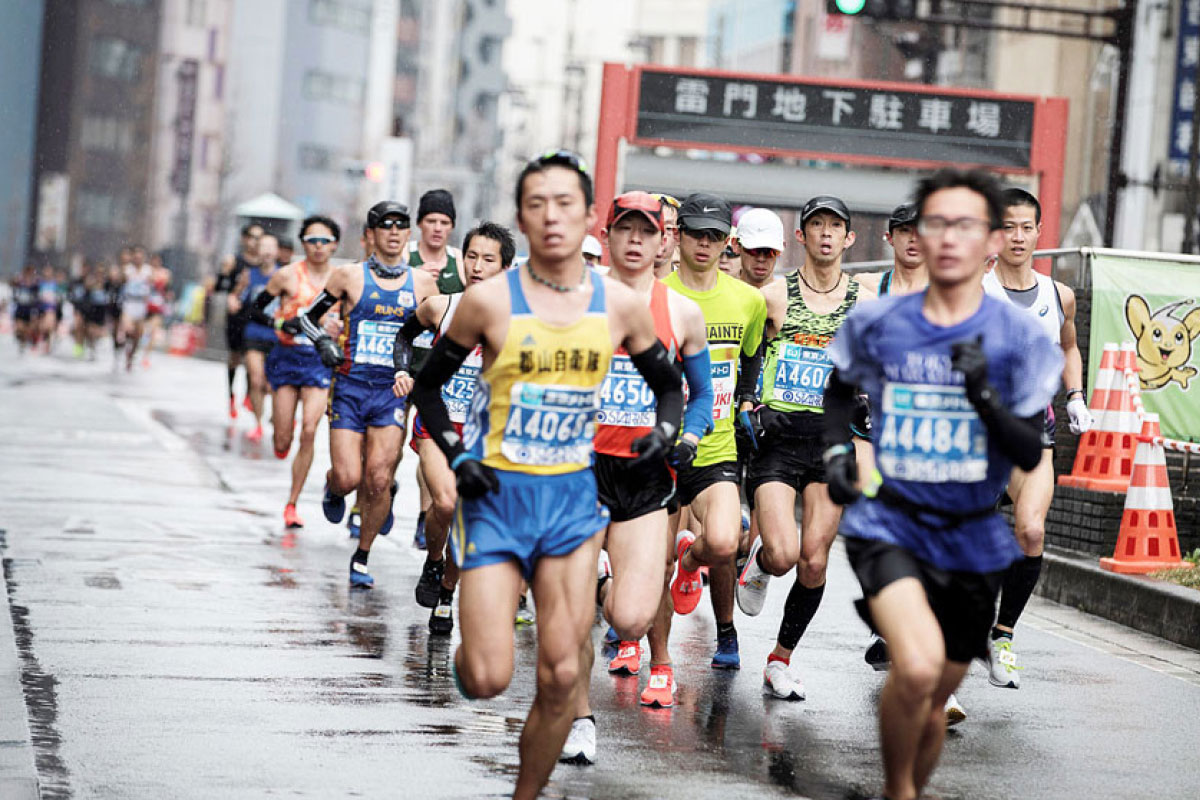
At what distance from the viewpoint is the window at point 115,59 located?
102m

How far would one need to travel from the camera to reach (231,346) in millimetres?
22391

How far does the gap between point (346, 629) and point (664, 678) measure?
2.09 m

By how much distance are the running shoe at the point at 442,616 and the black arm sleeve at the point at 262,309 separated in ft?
15.4

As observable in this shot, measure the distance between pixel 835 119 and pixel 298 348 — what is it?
1307 centimetres

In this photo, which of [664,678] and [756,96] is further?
[756,96]

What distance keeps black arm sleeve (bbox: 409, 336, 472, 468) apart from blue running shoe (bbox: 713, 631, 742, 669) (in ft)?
11.0

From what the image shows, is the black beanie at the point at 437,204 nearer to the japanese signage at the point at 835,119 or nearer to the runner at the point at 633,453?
the runner at the point at 633,453

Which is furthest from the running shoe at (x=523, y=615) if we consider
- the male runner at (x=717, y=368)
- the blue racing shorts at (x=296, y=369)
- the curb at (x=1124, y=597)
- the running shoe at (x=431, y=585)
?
the blue racing shorts at (x=296, y=369)

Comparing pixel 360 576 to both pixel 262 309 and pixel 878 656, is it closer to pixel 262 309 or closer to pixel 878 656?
pixel 878 656

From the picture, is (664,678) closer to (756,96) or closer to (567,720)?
(567,720)

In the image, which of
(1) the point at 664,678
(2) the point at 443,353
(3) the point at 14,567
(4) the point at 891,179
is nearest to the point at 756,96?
(4) the point at 891,179

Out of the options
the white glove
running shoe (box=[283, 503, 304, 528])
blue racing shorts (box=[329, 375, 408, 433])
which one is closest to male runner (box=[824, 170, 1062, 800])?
the white glove

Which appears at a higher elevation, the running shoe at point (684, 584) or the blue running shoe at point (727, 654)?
the running shoe at point (684, 584)

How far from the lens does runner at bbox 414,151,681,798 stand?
Answer: 19.3 feet
